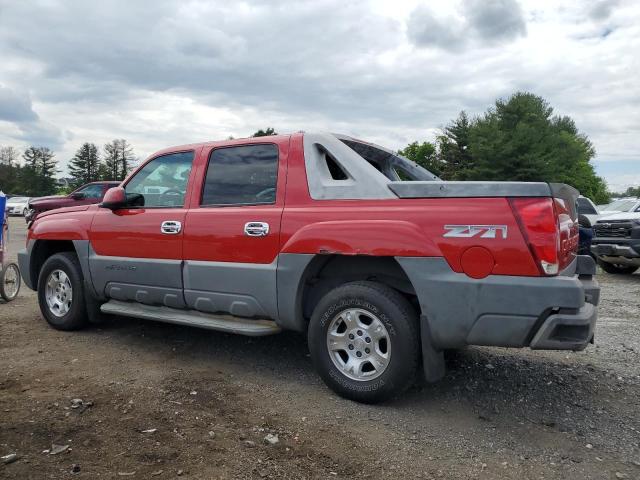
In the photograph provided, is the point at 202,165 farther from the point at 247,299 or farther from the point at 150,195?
the point at 247,299

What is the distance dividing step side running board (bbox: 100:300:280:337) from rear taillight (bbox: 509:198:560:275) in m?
1.92

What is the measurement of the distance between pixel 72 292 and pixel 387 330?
349cm

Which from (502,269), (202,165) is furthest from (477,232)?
(202,165)

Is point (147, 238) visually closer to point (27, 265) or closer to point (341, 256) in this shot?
point (341, 256)

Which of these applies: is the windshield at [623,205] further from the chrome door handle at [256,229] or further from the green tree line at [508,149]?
the green tree line at [508,149]

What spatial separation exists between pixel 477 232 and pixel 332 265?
115 centimetres

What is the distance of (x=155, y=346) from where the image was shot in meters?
4.96

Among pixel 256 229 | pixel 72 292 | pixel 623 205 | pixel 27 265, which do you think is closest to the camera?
pixel 256 229

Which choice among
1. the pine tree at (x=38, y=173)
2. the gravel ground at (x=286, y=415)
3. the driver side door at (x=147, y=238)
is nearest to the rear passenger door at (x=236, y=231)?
the driver side door at (x=147, y=238)

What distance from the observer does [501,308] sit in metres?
3.18

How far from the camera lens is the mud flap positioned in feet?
11.1

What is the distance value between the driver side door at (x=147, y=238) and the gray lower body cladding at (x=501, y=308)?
82.9 inches

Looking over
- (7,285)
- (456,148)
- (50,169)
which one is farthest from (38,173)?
→ (7,285)

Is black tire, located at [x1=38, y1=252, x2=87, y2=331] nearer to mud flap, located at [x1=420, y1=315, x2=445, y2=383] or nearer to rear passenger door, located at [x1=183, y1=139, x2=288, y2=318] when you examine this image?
rear passenger door, located at [x1=183, y1=139, x2=288, y2=318]
